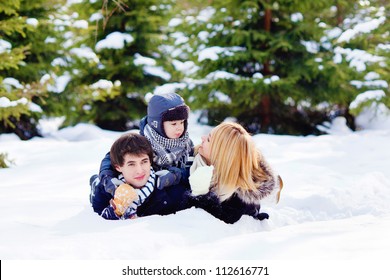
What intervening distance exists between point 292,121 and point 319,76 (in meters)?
1.29

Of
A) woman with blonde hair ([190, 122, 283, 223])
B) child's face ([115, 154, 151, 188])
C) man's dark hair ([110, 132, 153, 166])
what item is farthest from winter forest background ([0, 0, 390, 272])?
man's dark hair ([110, 132, 153, 166])

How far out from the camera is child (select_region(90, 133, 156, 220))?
3.80m

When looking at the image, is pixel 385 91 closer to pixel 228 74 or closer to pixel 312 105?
pixel 312 105

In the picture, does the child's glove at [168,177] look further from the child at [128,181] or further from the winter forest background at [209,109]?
the winter forest background at [209,109]

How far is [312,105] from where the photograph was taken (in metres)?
10.2

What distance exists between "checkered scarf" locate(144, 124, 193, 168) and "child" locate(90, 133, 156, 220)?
12.1 inches

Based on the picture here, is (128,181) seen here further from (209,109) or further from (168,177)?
(209,109)

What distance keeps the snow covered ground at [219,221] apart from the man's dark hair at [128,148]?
1.62 feet

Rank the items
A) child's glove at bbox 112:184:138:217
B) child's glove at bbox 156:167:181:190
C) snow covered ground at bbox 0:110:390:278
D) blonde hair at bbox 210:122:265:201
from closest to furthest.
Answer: snow covered ground at bbox 0:110:390:278, child's glove at bbox 112:184:138:217, blonde hair at bbox 210:122:265:201, child's glove at bbox 156:167:181:190

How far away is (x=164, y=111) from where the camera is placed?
14.3 feet

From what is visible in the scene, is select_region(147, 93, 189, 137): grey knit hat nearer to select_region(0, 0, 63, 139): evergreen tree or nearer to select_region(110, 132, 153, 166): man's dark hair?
select_region(110, 132, 153, 166): man's dark hair

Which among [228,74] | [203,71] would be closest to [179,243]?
[228,74]

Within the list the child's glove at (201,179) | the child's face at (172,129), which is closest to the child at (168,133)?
the child's face at (172,129)

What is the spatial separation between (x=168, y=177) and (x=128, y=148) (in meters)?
0.39
